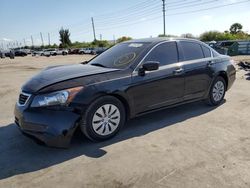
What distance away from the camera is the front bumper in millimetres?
3738

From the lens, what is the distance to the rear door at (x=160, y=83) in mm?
4648

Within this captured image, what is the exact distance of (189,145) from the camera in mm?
4105

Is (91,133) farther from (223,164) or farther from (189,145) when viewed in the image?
(223,164)

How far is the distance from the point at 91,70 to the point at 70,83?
0.64 meters

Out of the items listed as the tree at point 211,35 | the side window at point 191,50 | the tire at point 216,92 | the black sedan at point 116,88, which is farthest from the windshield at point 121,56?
the tree at point 211,35

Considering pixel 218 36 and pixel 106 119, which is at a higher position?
pixel 106 119

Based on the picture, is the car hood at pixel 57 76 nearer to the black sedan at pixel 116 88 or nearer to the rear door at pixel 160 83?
the black sedan at pixel 116 88

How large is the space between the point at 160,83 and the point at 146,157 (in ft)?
5.35

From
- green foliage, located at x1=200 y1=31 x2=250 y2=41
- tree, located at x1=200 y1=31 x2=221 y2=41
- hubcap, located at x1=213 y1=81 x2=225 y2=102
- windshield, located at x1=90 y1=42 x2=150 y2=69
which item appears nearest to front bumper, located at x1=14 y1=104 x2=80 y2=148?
windshield, located at x1=90 y1=42 x2=150 y2=69

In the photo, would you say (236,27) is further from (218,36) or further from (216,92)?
(216,92)

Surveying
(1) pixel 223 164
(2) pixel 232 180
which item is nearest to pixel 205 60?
(1) pixel 223 164

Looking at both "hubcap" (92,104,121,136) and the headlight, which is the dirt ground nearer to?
"hubcap" (92,104,121,136)

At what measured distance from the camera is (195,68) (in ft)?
18.4

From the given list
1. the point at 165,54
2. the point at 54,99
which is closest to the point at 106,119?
the point at 54,99
